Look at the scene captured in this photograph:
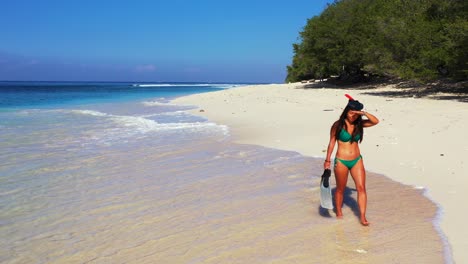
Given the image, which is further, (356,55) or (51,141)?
(356,55)

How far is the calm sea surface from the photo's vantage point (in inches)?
168

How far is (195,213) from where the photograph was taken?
5.54 meters

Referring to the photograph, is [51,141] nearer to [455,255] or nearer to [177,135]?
[177,135]

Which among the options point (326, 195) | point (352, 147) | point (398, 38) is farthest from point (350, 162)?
point (398, 38)

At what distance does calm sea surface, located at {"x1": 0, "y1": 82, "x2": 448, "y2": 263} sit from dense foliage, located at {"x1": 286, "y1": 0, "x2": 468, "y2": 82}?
543 inches

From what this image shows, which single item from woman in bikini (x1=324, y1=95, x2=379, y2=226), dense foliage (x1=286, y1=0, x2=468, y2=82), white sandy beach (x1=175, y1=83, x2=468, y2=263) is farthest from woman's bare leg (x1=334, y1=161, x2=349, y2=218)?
dense foliage (x1=286, y1=0, x2=468, y2=82)

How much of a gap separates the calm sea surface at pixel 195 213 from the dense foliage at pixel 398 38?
1378 cm

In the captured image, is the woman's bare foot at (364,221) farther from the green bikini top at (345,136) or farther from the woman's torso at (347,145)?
the green bikini top at (345,136)

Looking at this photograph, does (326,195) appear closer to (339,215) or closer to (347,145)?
(339,215)

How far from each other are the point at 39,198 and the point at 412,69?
21.3 m

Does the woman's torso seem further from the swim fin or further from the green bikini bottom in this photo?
the swim fin

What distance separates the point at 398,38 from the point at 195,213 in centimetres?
2050

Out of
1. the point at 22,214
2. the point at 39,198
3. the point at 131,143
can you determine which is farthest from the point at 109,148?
the point at 22,214

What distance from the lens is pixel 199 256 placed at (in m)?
4.21
